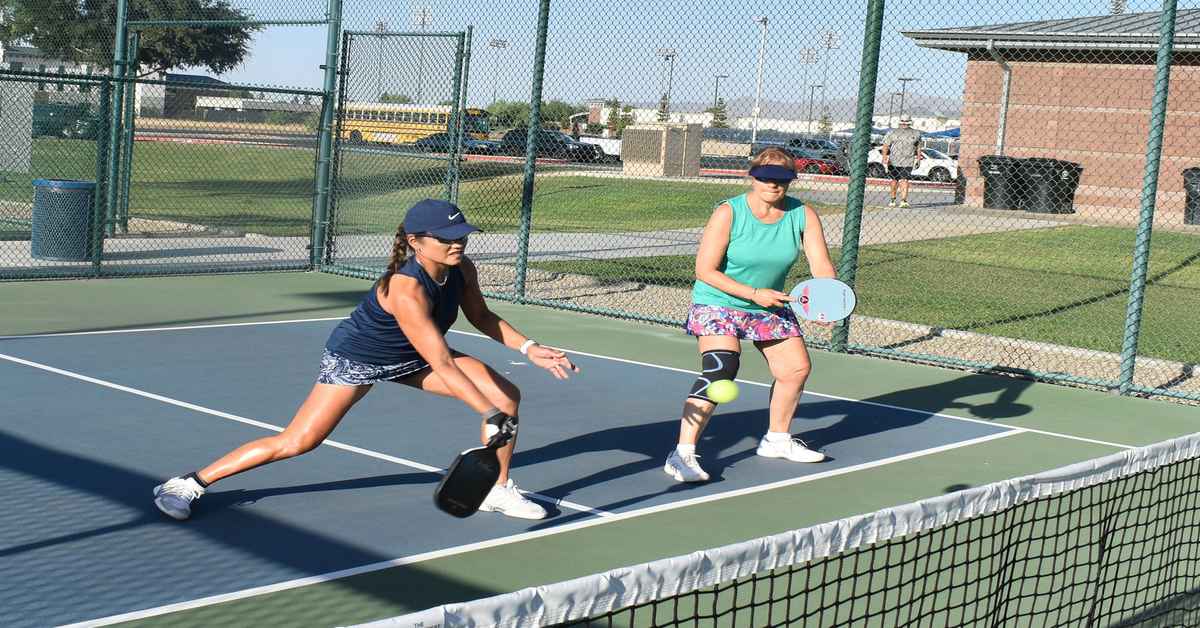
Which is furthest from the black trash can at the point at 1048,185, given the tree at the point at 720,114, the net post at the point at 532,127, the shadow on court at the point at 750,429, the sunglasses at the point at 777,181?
the sunglasses at the point at 777,181

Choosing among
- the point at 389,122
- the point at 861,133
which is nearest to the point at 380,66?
the point at 389,122

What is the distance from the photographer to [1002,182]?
1056 inches

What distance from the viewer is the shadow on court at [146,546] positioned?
529 cm

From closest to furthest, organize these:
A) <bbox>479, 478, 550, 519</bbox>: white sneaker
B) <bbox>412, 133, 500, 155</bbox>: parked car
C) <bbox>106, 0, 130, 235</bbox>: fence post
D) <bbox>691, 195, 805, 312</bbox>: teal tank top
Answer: <bbox>479, 478, 550, 519</bbox>: white sneaker, <bbox>691, 195, 805, 312</bbox>: teal tank top, <bbox>412, 133, 500, 155</bbox>: parked car, <bbox>106, 0, 130, 235</bbox>: fence post

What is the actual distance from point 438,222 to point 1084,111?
24.6 meters

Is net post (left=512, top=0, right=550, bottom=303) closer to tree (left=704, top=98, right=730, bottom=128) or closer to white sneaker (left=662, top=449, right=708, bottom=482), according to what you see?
tree (left=704, top=98, right=730, bottom=128)

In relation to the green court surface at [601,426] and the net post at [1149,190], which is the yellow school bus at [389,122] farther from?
the net post at [1149,190]

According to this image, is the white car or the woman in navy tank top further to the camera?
the white car

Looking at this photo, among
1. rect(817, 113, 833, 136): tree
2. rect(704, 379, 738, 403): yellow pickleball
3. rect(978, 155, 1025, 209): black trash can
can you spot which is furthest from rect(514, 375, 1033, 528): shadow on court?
rect(978, 155, 1025, 209): black trash can

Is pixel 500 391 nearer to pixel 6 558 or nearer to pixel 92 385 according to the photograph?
pixel 6 558

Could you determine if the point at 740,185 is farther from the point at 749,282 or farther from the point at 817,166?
the point at 749,282

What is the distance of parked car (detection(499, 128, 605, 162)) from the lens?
18.2 metres

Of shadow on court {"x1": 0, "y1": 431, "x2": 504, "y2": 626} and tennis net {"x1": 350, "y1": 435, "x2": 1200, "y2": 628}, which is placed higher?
tennis net {"x1": 350, "y1": 435, "x2": 1200, "y2": 628}

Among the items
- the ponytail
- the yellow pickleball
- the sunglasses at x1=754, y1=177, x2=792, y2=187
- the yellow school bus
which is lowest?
the yellow pickleball
